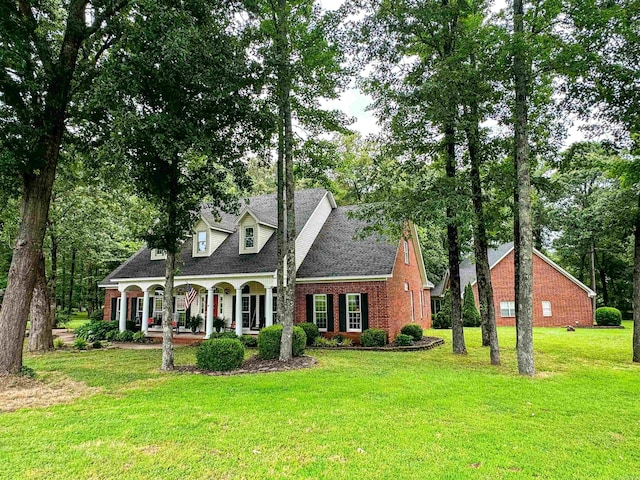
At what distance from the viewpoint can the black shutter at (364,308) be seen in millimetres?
15874

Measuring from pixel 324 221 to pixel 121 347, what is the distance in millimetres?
11242

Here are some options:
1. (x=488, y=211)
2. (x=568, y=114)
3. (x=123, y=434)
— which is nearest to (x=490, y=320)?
(x=488, y=211)

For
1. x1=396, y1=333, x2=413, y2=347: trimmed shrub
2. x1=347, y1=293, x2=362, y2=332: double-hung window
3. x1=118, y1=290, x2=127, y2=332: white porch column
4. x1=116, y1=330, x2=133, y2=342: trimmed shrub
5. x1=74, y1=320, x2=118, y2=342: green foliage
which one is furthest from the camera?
x1=118, y1=290, x2=127, y2=332: white porch column

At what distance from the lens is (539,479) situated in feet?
13.3

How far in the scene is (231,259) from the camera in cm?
1848

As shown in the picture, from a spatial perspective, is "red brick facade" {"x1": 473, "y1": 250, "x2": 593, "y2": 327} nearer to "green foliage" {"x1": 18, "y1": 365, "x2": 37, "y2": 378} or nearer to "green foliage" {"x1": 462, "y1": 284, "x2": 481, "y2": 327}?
"green foliage" {"x1": 462, "y1": 284, "x2": 481, "y2": 327}

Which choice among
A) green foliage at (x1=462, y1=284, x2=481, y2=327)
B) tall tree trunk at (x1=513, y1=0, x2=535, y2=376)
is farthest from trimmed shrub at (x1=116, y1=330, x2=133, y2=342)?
green foliage at (x1=462, y1=284, x2=481, y2=327)

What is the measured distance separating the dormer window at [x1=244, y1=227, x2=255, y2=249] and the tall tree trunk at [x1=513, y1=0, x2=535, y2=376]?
39.5 feet

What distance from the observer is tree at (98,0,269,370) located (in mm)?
8766

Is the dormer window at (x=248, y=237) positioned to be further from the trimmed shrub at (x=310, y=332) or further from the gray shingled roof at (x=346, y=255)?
the trimmed shrub at (x=310, y=332)

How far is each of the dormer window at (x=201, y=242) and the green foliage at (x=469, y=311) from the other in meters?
17.0

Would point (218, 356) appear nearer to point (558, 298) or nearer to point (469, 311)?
A: point (469, 311)

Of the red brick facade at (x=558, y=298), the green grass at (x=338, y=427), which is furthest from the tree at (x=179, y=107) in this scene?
the red brick facade at (x=558, y=298)

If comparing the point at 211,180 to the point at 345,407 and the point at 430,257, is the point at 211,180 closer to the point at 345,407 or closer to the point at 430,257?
the point at 345,407
